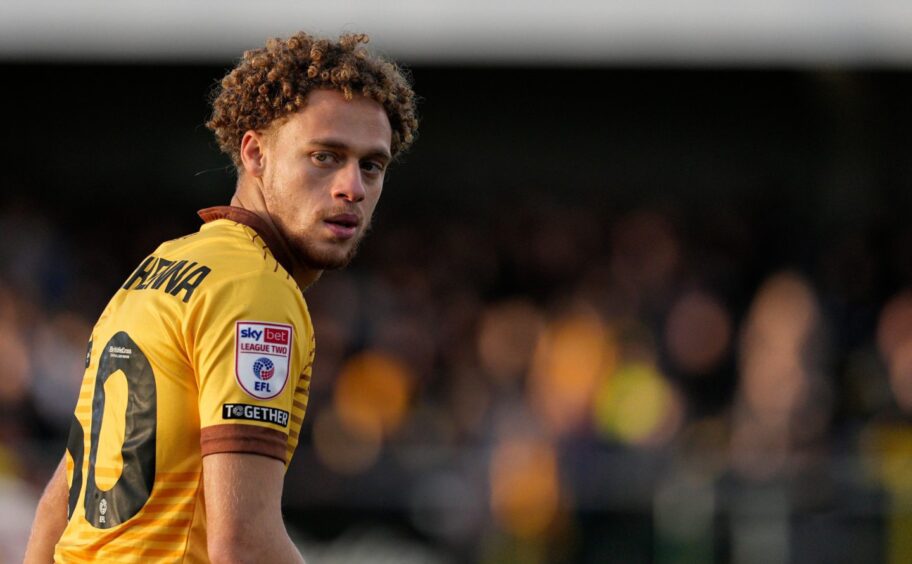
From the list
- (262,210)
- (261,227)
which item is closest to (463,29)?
(262,210)

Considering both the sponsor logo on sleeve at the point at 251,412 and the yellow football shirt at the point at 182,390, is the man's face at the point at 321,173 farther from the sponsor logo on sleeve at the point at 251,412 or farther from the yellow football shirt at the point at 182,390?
the sponsor logo on sleeve at the point at 251,412

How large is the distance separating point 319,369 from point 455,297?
5.01 feet

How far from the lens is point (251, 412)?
353 centimetres

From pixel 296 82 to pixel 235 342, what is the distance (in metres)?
0.88

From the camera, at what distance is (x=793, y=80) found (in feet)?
51.3

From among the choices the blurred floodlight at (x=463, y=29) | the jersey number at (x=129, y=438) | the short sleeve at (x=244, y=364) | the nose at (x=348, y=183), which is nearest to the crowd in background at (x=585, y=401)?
the blurred floodlight at (x=463, y=29)

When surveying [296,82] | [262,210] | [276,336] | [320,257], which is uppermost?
[296,82]

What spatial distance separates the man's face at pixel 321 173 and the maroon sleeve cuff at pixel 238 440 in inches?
28.4

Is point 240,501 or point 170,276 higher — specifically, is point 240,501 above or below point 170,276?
below

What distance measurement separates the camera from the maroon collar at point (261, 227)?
4012 mm

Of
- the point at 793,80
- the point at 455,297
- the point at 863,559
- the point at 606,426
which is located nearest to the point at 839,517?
the point at 863,559

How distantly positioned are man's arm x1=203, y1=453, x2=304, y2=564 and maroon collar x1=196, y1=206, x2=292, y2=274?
0.68 m

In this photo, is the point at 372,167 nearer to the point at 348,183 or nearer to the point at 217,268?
the point at 348,183

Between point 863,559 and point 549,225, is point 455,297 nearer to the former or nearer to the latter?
point 549,225
